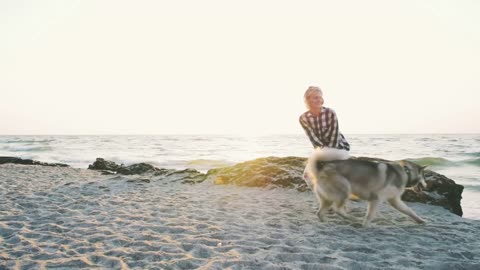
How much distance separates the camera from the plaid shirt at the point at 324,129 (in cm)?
623

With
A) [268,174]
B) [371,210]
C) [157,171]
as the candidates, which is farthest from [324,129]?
[157,171]

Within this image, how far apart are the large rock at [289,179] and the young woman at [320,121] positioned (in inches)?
132

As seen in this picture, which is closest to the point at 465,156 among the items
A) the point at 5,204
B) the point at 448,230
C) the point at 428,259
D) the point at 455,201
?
the point at 455,201

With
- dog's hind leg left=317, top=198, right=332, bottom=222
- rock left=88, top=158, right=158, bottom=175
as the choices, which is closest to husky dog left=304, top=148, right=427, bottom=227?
dog's hind leg left=317, top=198, right=332, bottom=222

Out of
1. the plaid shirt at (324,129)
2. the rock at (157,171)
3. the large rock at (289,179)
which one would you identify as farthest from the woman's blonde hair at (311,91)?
the rock at (157,171)

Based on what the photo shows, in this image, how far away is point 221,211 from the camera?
7508 millimetres

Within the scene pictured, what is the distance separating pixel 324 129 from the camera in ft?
20.6

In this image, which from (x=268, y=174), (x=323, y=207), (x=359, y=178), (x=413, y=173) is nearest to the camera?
(x=359, y=178)

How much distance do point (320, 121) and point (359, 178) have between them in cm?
112

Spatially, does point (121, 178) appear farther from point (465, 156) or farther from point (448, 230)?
point (465, 156)

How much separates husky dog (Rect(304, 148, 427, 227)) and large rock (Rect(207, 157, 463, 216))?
9.10 feet

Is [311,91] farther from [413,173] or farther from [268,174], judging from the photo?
[268,174]

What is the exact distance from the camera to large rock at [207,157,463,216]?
896 centimetres

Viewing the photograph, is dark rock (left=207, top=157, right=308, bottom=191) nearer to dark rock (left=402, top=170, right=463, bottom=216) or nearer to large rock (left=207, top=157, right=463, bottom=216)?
large rock (left=207, top=157, right=463, bottom=216)
